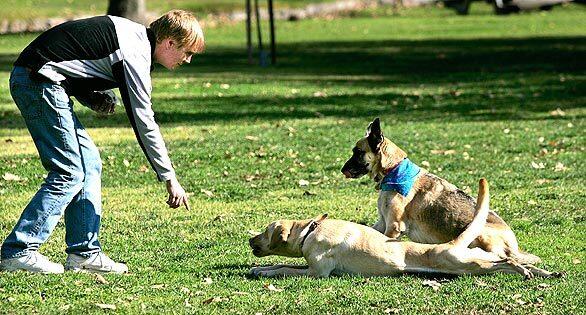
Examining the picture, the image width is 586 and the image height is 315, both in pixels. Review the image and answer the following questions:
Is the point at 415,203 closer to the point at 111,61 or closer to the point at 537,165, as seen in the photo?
the point at 111,61

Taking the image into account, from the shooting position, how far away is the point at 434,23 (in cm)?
3725

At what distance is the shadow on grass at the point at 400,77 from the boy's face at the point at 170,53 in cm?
902

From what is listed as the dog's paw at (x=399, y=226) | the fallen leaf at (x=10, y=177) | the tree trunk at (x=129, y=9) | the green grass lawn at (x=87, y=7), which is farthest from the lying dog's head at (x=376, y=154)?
the green grass lawn at (x=87, y=7)

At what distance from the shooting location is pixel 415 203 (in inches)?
322

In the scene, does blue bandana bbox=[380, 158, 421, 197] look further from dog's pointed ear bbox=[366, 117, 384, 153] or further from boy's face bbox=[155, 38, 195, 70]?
boy's face bbox=[155, 38, 195, 70]

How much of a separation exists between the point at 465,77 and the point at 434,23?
15193mm

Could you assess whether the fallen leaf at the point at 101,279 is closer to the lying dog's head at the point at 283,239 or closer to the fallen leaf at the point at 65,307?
the fallen leaf at the point at 65,307

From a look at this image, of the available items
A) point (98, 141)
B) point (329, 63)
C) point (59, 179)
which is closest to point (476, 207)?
point (59, 179)

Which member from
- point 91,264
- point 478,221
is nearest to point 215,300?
point 91,264

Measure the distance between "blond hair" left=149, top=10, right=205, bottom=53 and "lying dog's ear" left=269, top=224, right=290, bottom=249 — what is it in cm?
133

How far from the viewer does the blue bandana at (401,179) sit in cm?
818

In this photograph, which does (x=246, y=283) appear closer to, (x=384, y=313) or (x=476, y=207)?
(x=384, y=313)

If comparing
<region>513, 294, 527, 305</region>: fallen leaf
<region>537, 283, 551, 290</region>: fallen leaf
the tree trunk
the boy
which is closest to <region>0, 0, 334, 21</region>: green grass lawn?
the tree trunk

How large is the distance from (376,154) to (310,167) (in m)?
4.12
